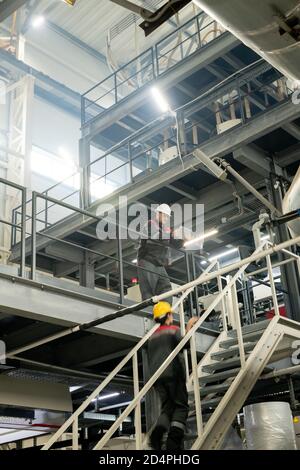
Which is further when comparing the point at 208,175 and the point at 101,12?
the point at 101,12

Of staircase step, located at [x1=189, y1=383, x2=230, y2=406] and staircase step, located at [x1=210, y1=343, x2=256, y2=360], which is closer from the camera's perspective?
staircase step, located at [x1=189, y1=383, x2=230, y2=406]

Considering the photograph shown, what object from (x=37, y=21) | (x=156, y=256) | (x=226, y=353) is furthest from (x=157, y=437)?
(x=37, y=21)

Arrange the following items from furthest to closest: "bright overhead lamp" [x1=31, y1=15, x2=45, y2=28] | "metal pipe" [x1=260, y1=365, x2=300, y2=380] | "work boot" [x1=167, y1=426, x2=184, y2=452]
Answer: "bright overhead lamp" [x1=31, y1=15, x2=45, y2=28] < "metal pipe" [x1=260, y1=365, x2=300, y2=380] < "work boot" [x1=167, y1=426, x2=184, y2=452]

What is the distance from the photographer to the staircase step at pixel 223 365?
662 centimetres

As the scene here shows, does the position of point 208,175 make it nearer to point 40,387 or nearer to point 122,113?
point 122,113

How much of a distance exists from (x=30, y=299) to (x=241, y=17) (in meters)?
4.34

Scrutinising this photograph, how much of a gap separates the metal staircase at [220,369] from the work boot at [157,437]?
0.11 m

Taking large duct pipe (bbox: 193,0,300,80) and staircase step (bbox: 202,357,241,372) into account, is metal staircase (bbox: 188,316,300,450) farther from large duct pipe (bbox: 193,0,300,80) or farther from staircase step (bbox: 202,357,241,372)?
large duct pipe (bbox: 193,0,300,80)

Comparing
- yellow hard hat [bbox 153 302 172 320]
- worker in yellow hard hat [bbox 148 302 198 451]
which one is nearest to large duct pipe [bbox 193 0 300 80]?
worker in yellow hard hat [bbox 148 302 198 451]

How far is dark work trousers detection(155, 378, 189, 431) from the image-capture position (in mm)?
5191

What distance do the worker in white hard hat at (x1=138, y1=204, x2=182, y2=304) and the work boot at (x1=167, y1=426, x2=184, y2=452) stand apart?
265 centimetres

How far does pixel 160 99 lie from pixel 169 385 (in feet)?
22.2
